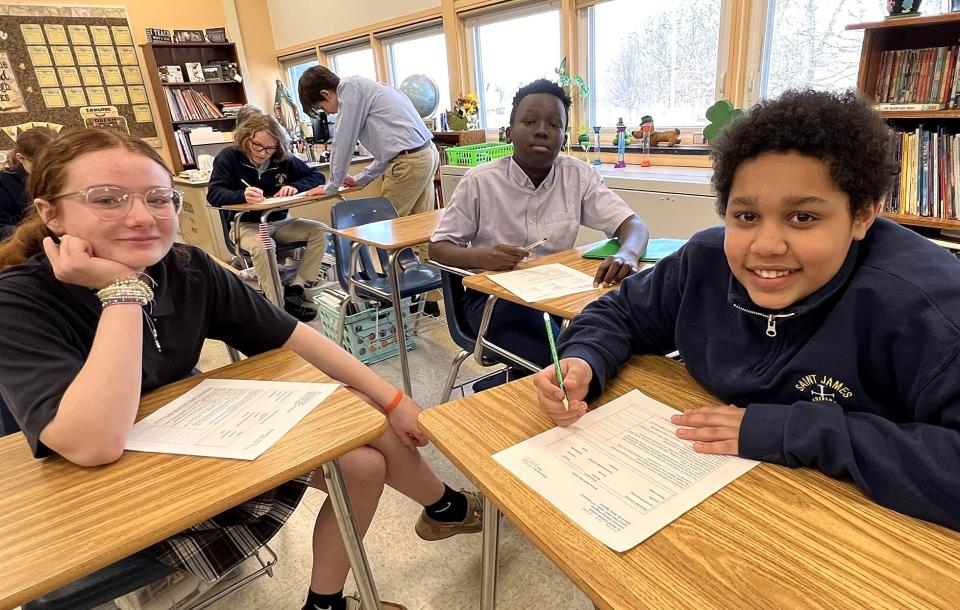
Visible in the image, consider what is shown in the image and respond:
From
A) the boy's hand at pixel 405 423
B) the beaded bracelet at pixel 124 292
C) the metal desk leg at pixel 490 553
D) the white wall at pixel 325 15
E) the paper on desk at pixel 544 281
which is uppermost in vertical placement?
the white wall at pixel 325 15

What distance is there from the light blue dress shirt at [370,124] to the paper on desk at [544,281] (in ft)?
7.13

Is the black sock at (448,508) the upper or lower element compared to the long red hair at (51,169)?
lower

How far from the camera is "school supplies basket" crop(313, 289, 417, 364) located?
9.17ft

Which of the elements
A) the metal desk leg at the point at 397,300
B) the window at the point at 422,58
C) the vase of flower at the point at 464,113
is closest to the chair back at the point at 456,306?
the metal desk leg at the point at 397,300

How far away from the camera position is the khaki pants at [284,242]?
3430 millimetres

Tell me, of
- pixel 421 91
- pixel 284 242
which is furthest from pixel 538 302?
pixel 421 91

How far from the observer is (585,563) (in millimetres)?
583

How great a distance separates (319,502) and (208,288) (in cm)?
104

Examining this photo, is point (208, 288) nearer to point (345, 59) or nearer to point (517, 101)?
point (517, 101)

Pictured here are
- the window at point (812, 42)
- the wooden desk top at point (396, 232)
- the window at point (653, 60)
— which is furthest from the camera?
the window at point (653, 60)

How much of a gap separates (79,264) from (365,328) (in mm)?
1936

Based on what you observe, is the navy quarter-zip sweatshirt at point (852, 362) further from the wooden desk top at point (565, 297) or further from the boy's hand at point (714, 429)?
the wooden desk top at point (565, 297)

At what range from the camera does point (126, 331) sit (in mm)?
903

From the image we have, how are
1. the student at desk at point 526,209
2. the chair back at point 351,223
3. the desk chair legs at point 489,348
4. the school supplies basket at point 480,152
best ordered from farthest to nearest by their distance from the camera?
1. the school supplies basket at point 480,152
2. the chair back at point 351,223
3. the student at desk at point 526,209
4. the desk chair legs at point 489,348
